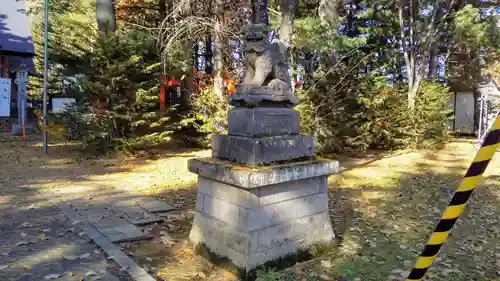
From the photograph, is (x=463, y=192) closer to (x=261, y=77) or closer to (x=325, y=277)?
(x=325, y=277)

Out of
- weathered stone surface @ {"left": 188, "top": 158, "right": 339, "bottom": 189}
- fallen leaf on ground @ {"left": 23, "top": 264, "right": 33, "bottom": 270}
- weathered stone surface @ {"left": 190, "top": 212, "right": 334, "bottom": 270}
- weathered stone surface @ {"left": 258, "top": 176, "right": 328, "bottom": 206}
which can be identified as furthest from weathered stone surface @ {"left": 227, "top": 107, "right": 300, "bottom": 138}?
fallen leaf on ground @ {"left": 23, "top": 264, "right": 33, "bottom": 270}

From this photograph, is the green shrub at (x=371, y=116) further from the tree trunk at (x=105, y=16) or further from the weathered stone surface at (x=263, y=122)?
the weathered stone surface at (x=263, y=122)

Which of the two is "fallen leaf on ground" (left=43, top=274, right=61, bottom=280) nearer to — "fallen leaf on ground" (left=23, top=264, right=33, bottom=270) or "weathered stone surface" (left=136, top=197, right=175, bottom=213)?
"fallen leaf on ground" (left=23, top=264, right=33, bottom=270)

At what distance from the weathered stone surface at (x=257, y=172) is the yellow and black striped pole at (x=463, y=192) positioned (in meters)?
1.83

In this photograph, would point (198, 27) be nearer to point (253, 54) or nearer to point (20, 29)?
point (253, 54)

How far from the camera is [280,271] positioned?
3.99 metres

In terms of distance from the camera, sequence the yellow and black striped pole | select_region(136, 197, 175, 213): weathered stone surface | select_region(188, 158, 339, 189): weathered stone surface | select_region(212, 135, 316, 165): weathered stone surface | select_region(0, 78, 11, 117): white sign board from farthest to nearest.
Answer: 1. select_region(0, 78, 11, 117): white sign board
2. select_region(136, 197, 175, 213): weathered stone surface
3. select_region(212, 135, 316, 165): weathered stone surface
4. select_region(188, 158, 339, 189): weathered stone surface
5. the yellow and black striped pole

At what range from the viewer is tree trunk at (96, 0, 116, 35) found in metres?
11.4

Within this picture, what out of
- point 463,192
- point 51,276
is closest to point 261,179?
point 463,192

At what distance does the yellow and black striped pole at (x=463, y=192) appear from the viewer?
1.89 metres

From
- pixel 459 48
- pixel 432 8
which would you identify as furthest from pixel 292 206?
pixel 459 48

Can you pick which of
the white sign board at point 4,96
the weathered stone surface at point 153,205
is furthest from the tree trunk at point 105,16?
the white sign board at point 4,96

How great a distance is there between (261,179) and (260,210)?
14.4 inches

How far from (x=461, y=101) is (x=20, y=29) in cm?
2773
